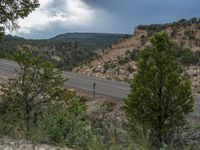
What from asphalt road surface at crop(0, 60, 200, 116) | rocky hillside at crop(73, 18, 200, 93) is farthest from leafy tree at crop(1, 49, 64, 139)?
rocky hillside at crop(73, 18, 200, 93)

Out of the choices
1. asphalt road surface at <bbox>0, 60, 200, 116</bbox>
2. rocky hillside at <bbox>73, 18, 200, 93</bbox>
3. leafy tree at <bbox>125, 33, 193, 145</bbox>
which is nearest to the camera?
leafy tree at <bbox>125, 33, 193, 145</bbox>

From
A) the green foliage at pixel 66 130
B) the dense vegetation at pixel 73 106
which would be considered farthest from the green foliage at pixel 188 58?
the green foliage at pixel 66 130

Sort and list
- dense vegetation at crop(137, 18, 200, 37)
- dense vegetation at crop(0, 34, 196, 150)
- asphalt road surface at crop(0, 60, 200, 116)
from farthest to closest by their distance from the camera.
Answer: dense vegetation at crop(137, 18, 200, 37) < asphalt road surface at crop(0, 60, 200, 116) < dense vegetation at crop(0, 34, 196, 150)

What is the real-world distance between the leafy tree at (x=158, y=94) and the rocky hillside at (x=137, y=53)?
2338 cm

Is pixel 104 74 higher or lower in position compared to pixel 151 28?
lower

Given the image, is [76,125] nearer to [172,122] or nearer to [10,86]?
[10,86]

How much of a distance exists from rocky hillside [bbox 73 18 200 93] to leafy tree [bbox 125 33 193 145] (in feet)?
76.7

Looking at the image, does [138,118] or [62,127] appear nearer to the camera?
[62,127]

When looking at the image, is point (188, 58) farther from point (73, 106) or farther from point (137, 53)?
point (73, 106)

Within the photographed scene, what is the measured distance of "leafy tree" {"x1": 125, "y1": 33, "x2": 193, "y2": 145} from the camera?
17.0 meters

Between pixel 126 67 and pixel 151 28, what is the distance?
14013 millimetres

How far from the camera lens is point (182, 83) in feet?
57.2

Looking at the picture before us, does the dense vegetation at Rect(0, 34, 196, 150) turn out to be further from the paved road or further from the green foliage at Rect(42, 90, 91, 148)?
the paved road

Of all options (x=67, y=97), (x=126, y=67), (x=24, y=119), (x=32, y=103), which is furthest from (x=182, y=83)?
(x=126, y=67)
